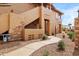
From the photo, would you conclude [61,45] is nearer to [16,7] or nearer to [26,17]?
[26,17]

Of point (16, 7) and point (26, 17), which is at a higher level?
point (16, 7)

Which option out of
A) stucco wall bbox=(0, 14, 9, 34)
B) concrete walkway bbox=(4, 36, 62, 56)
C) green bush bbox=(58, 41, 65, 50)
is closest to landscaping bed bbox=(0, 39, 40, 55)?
concrete walkway bbox=(4, 36, 62, 56)

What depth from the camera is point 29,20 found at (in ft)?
8.04

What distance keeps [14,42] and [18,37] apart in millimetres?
96

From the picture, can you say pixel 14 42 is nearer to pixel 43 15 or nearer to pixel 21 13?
pixel 21 13

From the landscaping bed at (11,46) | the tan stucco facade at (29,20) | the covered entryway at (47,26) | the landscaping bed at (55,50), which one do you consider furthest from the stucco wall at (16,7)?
the landscaping bed at (55,50)

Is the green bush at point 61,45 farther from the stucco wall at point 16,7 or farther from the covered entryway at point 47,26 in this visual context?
the stucco wall at point 16,7

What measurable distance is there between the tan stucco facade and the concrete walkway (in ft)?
0.33

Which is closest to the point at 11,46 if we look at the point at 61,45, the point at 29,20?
the point at 29,20

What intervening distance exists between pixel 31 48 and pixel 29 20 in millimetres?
428

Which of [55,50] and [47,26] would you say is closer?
[55,50]

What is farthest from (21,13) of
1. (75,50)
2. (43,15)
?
(75,50)

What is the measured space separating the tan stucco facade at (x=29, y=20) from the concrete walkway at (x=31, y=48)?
0.33 feet

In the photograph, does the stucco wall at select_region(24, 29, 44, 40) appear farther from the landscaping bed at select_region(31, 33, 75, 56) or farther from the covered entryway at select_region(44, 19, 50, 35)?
the landscaping bed at select_region(31, 33, 75, 56)
